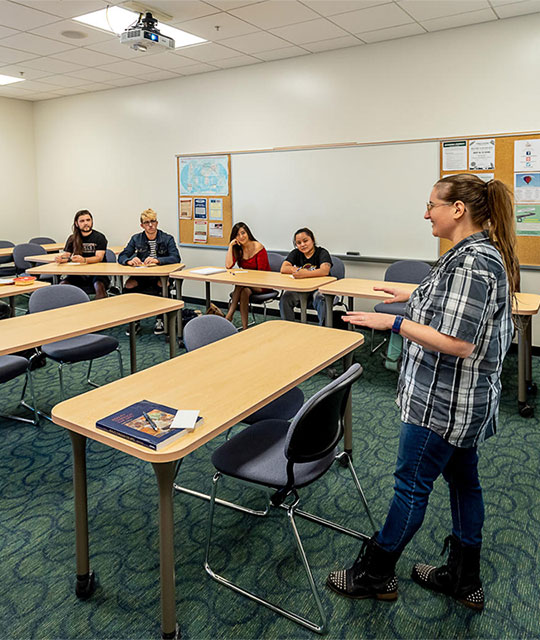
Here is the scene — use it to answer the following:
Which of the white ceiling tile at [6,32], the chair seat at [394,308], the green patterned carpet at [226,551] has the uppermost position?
the white ceiling tile at [6,32]

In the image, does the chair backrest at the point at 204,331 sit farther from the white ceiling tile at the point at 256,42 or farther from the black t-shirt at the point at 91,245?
the black t-shirt at the point at 91,245

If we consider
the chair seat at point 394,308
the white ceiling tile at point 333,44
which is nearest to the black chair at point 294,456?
the chair seat at point 394,308

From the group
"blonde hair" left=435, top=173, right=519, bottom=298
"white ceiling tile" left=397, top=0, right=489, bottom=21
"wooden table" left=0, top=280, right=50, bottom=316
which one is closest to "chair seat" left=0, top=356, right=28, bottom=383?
"wooden table" left=0, top=280, right=50, bottom=316

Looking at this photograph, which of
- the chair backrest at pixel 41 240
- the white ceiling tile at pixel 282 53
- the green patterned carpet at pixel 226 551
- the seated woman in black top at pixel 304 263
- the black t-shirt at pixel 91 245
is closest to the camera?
the green patterned carpet at pixel 226 551

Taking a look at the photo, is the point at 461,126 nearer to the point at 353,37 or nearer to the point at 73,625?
the point at 353,37

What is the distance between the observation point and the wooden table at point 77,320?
9.21ft

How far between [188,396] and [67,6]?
12.4ft

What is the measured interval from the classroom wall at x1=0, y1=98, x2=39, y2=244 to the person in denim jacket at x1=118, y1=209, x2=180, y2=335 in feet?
12.6

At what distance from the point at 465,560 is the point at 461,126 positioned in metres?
4.17

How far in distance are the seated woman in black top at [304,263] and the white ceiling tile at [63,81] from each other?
405cm

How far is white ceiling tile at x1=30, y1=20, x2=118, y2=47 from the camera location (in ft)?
15.2

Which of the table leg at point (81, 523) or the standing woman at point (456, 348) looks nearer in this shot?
the standing woman at point (456, 348)

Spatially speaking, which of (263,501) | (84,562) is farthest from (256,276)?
(84,562)

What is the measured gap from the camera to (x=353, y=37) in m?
4.99
